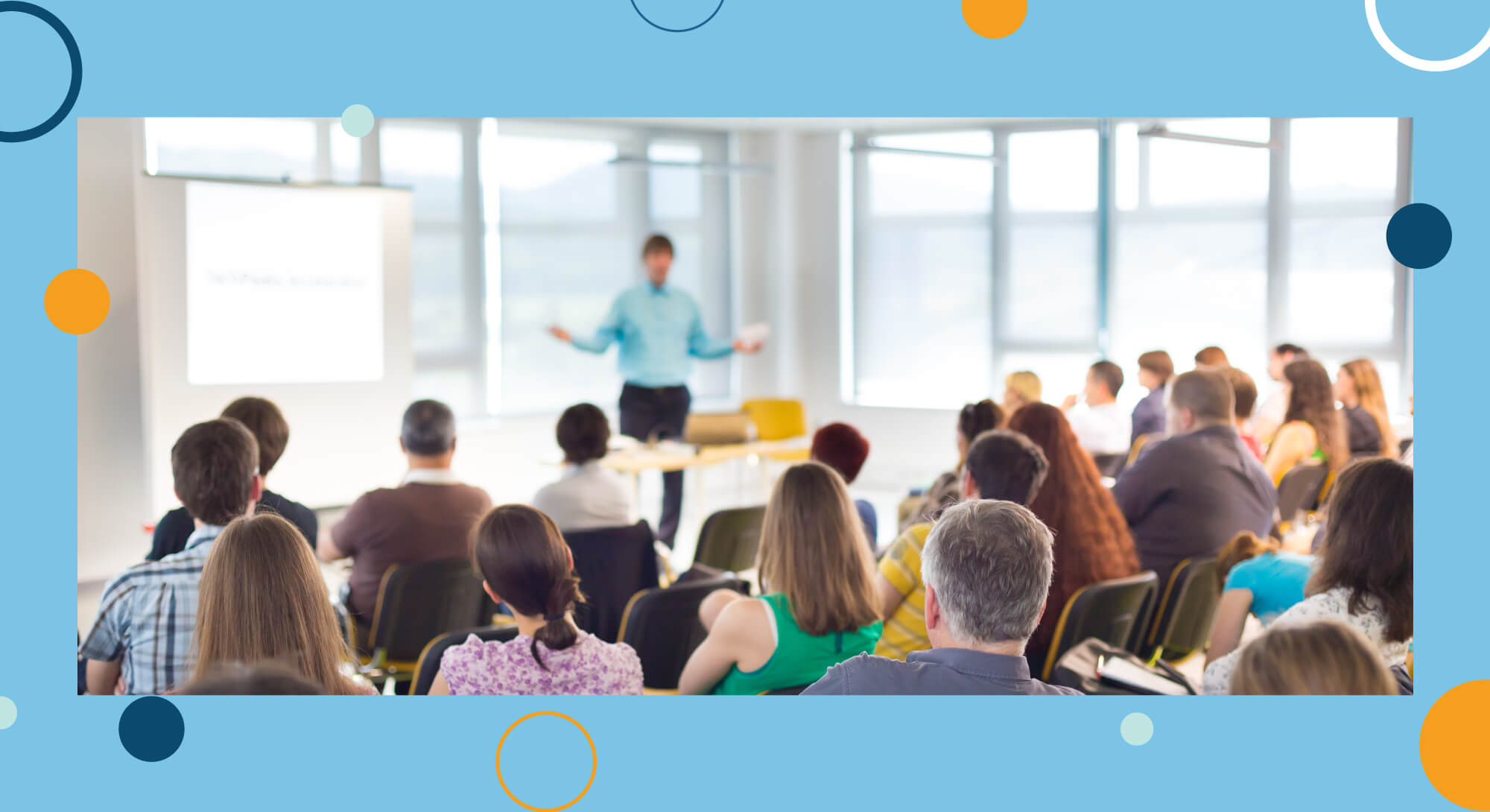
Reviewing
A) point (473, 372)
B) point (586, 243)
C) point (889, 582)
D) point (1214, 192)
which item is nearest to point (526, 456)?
point (473, 372)

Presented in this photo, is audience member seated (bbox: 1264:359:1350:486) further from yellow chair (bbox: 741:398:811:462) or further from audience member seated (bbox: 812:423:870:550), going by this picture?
yellow chair (bbox: 741:398:811:462)

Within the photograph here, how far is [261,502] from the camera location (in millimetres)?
2676

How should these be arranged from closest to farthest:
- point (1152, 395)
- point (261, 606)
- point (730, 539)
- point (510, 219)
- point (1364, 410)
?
1. point (261, 606)
2. point (730, 539)
3. point (1364, 410)
4. point (1152, 395)
5. point (510, 219)

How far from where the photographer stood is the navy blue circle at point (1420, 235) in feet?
3.97

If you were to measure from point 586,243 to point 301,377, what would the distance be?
3118 millimetres

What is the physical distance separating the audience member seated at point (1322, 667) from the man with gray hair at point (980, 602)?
0.28 metres

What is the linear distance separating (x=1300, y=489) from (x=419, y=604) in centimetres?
337

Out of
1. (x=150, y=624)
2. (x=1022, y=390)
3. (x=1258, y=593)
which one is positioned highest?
(x=1022, y=390)

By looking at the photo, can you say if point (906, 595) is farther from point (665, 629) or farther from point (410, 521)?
point (410, 521)
